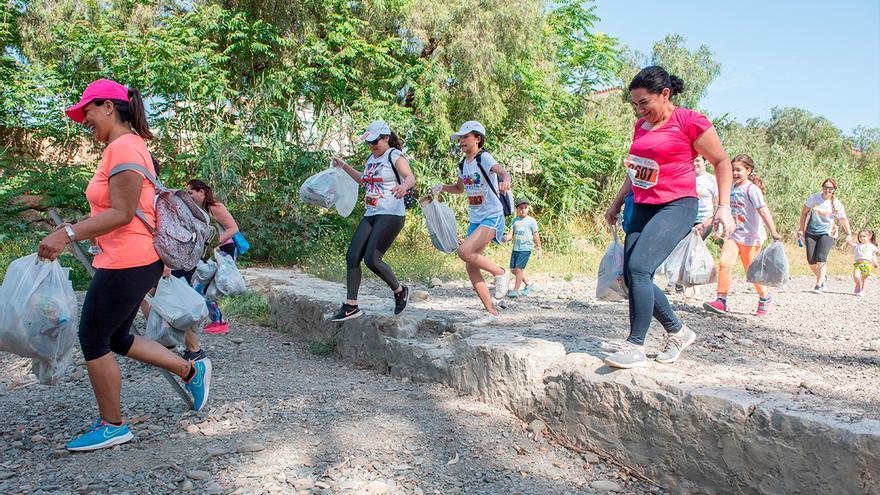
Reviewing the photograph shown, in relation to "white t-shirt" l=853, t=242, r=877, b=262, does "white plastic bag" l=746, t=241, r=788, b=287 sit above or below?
below

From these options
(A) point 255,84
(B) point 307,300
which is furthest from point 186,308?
(A) point 255,84

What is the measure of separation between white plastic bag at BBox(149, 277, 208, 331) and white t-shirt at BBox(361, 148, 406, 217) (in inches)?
67.9

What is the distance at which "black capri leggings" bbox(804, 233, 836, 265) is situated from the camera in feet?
29.3

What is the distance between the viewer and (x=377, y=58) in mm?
13453

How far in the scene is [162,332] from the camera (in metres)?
3.96

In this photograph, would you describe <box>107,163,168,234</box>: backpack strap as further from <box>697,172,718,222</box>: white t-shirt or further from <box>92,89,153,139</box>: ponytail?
<box>697,172,718,222</box>: white t-shirt

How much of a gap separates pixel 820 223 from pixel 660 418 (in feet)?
24.0

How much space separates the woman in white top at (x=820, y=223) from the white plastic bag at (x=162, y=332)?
821 centimetres

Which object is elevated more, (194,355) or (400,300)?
(400,300)

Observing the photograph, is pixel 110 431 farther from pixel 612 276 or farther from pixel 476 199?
pixel 476 199

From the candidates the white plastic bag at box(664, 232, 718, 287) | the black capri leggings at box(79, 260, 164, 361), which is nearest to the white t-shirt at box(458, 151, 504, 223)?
the white plastic bag at box(664, 232, 718, 287)

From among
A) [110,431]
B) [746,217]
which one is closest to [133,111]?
[110,431]

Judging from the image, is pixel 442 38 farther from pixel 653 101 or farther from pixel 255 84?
pixel 653 101

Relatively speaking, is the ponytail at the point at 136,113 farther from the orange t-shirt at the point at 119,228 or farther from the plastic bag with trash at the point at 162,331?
the plastic bag with trash at the point at 162,331
